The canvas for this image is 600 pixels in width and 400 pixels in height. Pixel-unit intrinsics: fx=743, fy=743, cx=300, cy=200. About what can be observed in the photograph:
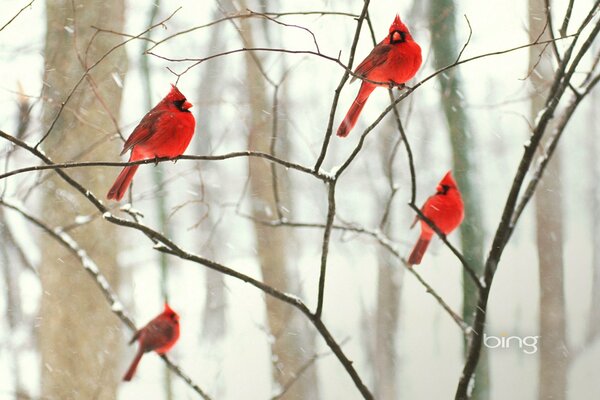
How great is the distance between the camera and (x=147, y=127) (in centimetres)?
127

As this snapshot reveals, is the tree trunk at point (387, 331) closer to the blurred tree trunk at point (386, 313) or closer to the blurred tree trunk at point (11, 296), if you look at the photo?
the blurred tree trunk at point (386, 313)

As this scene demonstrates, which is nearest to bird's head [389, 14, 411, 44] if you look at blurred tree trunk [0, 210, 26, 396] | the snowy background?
the snowy background

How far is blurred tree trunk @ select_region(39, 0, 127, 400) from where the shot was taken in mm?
2104

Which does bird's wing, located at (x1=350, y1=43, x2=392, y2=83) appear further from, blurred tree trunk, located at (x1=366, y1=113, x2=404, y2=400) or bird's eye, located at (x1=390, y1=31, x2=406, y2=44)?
blurred tree trunk, located at (x1=366, y1=113, x2=404, y2=400)

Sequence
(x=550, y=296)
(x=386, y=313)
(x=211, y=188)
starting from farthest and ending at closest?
(x=211, y=188) < (x=386, y=313) < (x=550, y=296)

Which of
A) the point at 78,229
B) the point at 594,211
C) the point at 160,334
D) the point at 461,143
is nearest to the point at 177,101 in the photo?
the point at 160,334

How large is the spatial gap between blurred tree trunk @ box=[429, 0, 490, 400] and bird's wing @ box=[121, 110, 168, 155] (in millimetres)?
1076

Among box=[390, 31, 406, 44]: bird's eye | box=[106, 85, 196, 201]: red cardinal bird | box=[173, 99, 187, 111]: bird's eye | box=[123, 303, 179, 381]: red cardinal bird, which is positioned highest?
box=[390, 31, 406, 44]: bird's eye

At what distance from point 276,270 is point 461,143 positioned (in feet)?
2.23


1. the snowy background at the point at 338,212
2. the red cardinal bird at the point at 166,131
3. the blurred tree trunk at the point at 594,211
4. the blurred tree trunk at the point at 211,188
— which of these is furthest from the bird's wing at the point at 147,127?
the blurred tree trunk at the point at 594,211

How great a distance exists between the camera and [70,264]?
7.06 feet

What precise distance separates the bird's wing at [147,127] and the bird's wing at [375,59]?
0.34 metres

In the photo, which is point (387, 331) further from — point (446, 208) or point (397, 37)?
point (397, 37)

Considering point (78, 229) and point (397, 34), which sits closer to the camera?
point (397, 34)
